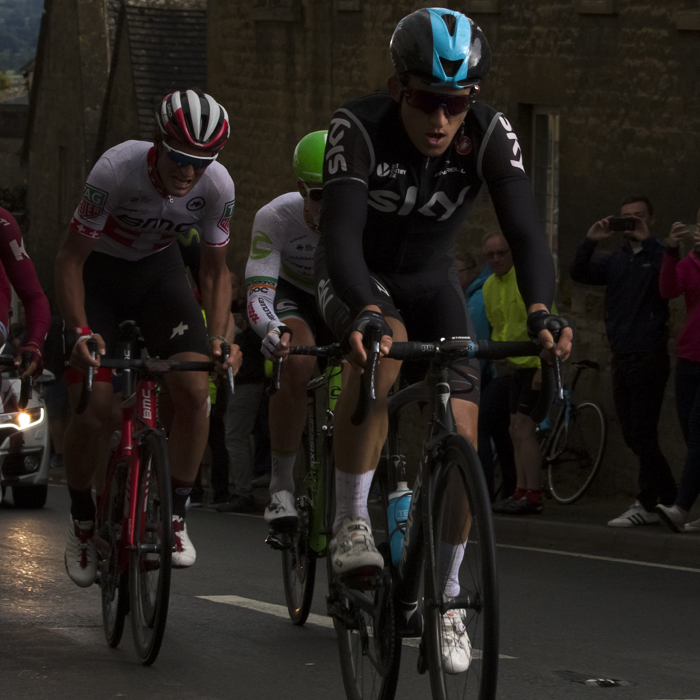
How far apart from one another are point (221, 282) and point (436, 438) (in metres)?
2.53

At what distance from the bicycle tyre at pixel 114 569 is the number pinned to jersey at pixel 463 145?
2.33m

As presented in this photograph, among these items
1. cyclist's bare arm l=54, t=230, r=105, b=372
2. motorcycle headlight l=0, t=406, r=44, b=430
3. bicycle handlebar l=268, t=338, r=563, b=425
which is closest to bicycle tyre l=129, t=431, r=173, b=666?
cyclist's bare arm l=54, t=230, r=105, b=372

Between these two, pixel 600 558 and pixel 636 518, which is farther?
pixel 636 518

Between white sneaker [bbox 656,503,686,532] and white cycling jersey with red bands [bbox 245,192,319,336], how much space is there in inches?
164

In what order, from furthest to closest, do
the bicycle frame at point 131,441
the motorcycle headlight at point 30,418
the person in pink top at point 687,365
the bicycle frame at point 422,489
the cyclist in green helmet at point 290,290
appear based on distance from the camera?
the motorcycle headlight at point 30,418
the person in pink top at point 687,365
the cyclist in green helmet at point 290,290
the bicycle frame at point 131,441
the bicycle frame at point 422,489

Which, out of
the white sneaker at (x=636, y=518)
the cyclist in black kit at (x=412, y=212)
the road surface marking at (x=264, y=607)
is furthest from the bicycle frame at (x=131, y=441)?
the white sneaker at (x=636, y=518)

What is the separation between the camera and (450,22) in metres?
4.81

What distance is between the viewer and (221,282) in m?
7.03

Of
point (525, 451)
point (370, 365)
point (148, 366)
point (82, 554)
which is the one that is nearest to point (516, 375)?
point (525, 451)

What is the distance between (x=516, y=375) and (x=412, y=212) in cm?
705

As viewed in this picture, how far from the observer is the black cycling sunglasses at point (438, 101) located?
4918 millimetres

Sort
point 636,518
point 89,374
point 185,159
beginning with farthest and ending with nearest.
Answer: point 636,518, point 185,159, point 89,374

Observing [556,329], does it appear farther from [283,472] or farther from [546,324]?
[283,472]

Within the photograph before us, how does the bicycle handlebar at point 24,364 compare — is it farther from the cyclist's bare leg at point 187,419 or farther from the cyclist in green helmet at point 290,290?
the cyclist in green helmet at point 290,290
